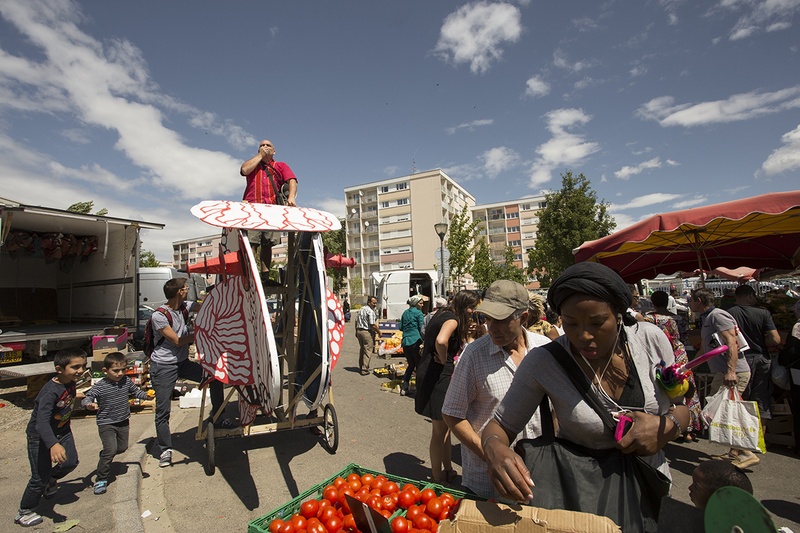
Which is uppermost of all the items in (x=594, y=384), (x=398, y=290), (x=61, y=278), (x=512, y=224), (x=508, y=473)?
(x=512, y=224)

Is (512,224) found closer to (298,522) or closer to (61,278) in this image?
(61,278)

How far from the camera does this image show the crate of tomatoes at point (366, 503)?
80.9 inches

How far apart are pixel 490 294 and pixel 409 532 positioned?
1257 millimetres

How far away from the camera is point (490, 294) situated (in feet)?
7.52

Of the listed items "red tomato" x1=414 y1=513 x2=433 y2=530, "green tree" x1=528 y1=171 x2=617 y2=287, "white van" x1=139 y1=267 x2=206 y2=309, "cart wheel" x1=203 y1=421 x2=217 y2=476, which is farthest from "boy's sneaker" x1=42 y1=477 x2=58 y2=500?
→ "green tree" x1=528 y1=171 x2=617 y2=287

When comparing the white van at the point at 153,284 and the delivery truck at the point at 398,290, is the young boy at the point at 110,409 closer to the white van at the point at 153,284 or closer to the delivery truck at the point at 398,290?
the white van at the point at 153,284

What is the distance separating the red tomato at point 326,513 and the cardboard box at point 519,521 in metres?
0.94

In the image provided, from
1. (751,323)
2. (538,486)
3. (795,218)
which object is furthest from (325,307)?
(795,218)

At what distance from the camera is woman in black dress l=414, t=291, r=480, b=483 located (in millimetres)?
3757

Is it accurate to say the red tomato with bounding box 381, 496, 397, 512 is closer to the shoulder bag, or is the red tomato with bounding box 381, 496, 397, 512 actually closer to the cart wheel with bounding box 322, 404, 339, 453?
the shoulder bag

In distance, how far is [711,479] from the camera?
193 centimetres

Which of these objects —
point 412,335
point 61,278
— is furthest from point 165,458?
point 61,278

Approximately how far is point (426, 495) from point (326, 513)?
1.79ft

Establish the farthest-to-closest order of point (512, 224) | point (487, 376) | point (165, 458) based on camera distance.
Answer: point (512, 224), point (165, 458), point (487, 376)
